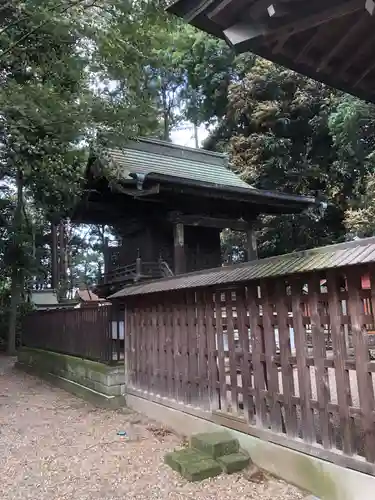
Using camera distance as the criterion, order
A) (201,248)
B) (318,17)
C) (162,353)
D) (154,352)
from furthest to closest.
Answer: (201,248)
(154,352)
(162,353)
(318,17)

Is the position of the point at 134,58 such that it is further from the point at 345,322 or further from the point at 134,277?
the point at 345,322

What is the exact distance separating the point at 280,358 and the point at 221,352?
99 cm

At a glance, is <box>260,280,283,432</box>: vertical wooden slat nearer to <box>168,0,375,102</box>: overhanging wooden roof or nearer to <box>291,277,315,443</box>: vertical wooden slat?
<box>291,277,315,443</box>: vertical wooden slat

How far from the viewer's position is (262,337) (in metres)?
4.25

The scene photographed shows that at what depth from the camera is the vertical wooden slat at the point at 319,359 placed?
3.52m

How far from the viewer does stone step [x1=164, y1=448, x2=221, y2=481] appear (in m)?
3.99

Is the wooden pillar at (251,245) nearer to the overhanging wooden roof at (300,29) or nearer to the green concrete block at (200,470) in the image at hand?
the green concrete block at (200,470)

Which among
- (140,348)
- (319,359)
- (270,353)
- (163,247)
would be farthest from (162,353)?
(163,247)

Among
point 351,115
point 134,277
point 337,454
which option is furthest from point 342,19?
point 351,115

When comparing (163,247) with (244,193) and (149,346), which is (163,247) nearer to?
(244,193)

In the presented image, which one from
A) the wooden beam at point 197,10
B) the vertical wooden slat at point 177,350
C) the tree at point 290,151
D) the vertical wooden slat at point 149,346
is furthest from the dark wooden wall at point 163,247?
the tree at point 290,151

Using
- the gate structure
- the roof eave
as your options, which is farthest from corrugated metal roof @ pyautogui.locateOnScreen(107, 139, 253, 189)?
the gate structure

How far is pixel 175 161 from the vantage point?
37.2 feet

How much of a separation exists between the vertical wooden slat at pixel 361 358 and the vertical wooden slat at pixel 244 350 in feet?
4.28
